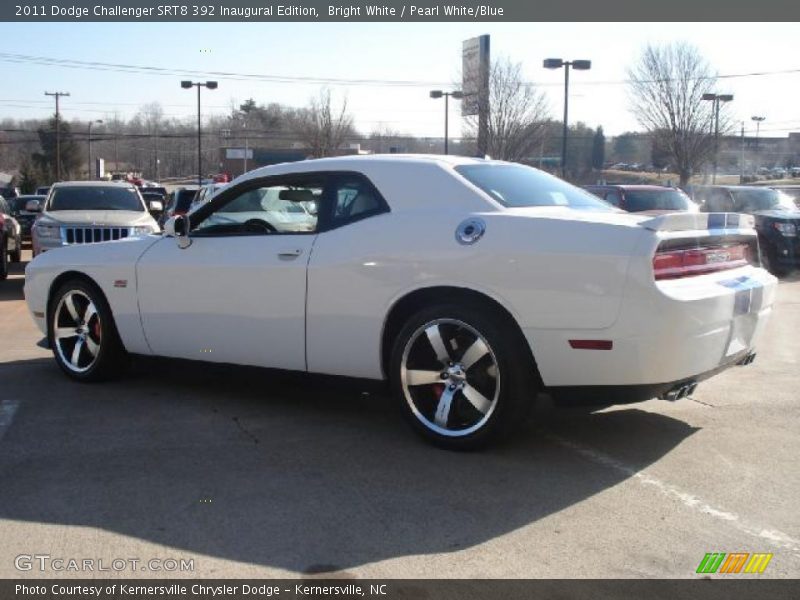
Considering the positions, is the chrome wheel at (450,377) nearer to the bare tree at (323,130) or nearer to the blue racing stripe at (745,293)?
the blue racing stripe at (745,293)

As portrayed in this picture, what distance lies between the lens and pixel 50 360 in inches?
297

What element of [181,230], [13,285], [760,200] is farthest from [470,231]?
[760,200]

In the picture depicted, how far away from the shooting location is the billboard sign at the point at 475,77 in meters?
35.5

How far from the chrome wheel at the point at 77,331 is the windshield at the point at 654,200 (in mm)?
10866

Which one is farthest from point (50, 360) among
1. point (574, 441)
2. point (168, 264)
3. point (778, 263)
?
point (778, 263)

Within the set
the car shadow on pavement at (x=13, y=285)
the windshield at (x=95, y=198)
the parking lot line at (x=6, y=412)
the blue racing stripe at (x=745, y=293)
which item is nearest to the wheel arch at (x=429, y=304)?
the blue racing stripe at (x=745, y=293)

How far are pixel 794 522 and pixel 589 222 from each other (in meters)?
1.70

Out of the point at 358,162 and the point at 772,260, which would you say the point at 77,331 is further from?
the point at 772,260

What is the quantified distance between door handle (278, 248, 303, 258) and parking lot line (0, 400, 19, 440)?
6.50 ft

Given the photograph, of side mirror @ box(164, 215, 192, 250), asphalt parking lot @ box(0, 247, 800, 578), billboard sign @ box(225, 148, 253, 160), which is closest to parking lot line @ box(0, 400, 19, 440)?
asphalt parking lot @ box(0, 247, 800, 578)

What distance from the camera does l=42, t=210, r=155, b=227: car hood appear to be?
42.9ft

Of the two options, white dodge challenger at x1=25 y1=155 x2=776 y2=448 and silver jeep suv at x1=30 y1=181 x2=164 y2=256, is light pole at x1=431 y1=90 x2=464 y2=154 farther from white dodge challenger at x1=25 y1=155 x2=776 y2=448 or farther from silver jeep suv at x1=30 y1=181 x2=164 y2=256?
white dodge challenger at x1=25 y1=155 x2=776 y2=448

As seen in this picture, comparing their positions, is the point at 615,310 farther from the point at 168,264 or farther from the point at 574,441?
the point at 168,264

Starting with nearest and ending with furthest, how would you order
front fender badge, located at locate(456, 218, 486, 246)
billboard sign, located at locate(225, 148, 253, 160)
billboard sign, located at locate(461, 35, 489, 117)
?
front fender badge, located at locate(456, 218, 486, 246)
billboard sign, located at locate(461, 35, 489, 117)
billboard sign, located at locate(225, 148, 253, 160)
